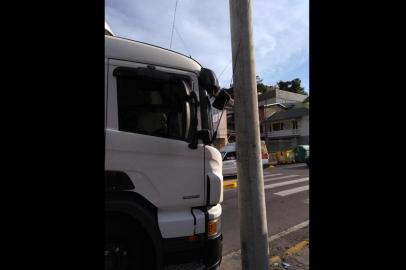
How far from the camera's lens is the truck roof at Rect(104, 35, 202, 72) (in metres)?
3.35

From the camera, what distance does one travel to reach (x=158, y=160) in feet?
11.0

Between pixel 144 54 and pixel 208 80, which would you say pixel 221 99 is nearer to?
pixel 208 80

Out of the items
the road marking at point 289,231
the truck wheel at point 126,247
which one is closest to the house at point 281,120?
the road marking at point 289,231

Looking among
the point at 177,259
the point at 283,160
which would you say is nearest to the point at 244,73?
the point at 177,259

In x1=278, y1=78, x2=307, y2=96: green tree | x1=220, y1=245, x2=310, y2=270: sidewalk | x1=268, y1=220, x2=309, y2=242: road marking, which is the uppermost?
x1=278, y1=78, x2=307, y2=96: green tree

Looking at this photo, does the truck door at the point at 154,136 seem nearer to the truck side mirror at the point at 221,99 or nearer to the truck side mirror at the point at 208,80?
the truck side mirror at the point at 208,80

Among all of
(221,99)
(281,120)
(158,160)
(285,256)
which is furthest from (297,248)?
(281,120)

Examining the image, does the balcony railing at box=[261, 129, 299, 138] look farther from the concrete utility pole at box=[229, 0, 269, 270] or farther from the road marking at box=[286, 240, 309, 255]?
the concrete utility pole at box=[229, 0, 269, 270]

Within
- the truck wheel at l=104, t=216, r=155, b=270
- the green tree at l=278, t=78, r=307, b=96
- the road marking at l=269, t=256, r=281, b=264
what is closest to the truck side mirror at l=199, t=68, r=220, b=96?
the truck wheel at l=104, t=216, r=155, b=270

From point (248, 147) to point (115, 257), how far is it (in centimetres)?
165
